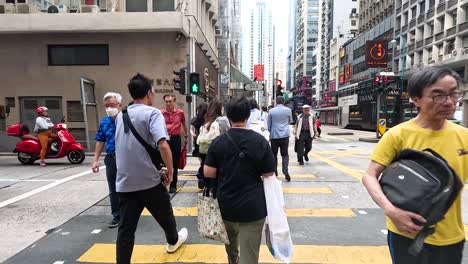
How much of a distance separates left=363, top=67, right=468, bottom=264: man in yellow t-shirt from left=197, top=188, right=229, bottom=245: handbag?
1.34 metres

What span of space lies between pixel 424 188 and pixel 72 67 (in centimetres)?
1664

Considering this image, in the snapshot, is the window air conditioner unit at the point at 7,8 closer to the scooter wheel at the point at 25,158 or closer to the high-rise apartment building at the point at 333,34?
the scooter wheel at the point at 25,158

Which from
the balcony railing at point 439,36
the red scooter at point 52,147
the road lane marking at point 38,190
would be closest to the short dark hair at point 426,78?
the road lane marking at point 38,190

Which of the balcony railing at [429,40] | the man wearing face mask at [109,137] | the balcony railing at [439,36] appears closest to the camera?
the man wearing face mask at [109,137]

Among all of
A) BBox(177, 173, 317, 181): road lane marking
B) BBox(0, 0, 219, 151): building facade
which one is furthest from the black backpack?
BBox(0, 0, 219, 151): building facade

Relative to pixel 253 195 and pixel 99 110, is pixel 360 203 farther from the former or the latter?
pixel 99 110

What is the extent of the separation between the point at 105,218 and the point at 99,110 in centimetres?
1164

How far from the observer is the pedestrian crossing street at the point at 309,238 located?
3980 millimetres

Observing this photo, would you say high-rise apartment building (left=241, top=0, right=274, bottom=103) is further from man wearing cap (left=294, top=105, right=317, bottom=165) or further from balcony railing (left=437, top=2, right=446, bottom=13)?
man wearing cap (left=294, top=105, right=317, bottom=165)

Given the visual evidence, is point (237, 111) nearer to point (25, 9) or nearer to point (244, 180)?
point (244, 180)

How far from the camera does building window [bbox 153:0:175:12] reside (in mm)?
16875

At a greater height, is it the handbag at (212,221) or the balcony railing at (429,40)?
the balcony railing at (429,40)

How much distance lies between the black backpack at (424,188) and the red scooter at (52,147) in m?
11.2

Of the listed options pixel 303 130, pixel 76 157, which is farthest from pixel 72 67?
pixel 303 130
